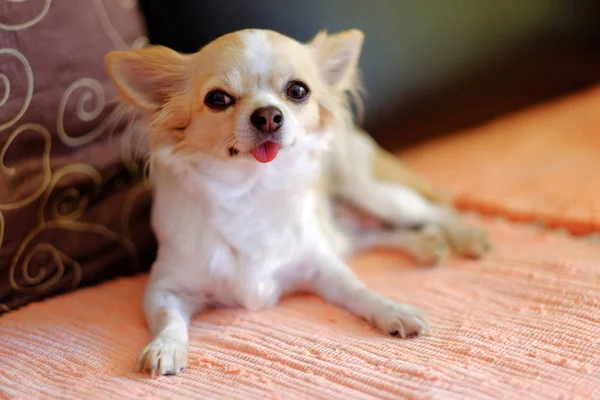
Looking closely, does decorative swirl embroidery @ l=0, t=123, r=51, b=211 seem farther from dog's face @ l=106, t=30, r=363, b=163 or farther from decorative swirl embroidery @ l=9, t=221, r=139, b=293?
dog's face @ l=106, t=30, r=363, b=163

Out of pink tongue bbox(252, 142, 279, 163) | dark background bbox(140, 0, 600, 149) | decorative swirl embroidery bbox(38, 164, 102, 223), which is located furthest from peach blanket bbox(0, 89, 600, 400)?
dark background bbox(140, 0, 600, 149)

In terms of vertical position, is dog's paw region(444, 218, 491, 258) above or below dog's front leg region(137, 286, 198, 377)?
above

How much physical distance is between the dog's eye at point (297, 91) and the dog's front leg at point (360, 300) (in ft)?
1.26

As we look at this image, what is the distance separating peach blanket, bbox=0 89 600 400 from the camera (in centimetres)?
104

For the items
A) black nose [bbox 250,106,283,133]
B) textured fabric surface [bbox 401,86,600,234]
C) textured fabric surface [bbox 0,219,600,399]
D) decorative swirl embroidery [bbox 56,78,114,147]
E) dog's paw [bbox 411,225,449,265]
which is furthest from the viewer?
textured fabric surface [bbox 401,86,600,234]

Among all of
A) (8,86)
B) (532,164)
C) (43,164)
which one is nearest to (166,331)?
(43,164)

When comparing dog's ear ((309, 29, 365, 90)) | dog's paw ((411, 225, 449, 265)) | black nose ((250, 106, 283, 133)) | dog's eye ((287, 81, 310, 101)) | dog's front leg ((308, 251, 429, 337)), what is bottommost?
dog's front leg ((308, 251, 429, 337))

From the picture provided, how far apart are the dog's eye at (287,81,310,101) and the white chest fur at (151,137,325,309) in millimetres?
102

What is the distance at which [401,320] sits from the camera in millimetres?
1221

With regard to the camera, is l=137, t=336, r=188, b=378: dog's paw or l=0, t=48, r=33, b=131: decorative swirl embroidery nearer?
l=137, t=336, r=188, b=378: dog's paw

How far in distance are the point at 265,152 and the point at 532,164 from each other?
1.32 meters

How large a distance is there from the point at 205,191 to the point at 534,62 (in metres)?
1.71

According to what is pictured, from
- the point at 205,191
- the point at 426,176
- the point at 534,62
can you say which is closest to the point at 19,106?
the point at 205,191

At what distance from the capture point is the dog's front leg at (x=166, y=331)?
1108 mm
